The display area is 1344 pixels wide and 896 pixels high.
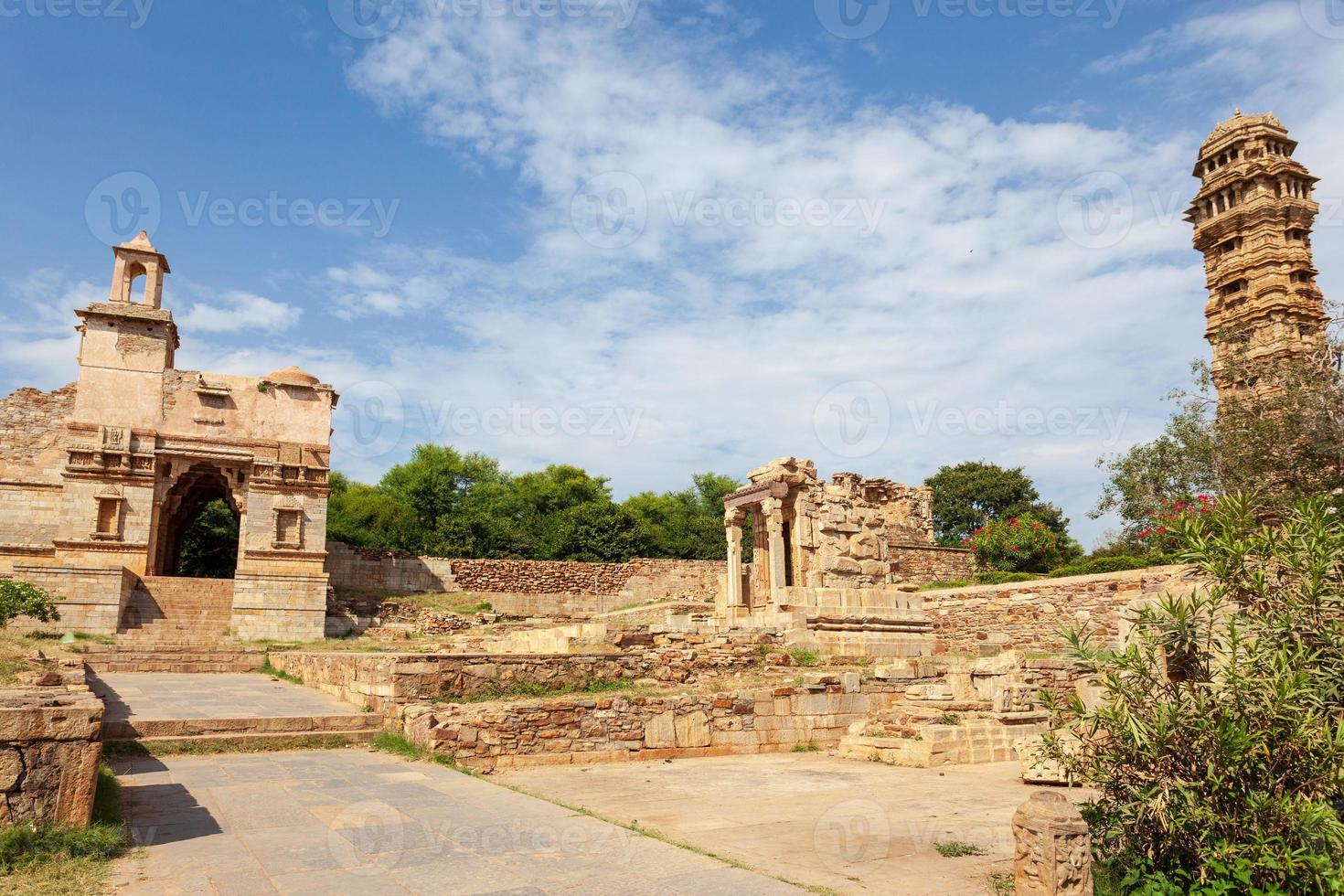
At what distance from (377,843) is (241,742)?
190 inches

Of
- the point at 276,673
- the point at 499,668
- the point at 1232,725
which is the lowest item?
the point at 276,673

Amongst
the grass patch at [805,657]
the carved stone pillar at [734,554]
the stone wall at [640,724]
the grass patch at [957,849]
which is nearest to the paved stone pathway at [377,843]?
the stone wall at [640,724]

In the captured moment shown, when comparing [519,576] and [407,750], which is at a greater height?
[519,576]

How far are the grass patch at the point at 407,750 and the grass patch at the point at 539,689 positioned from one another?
84cm

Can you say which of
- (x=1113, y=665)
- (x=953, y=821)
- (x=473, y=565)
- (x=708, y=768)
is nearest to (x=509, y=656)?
(x=708, y=768)

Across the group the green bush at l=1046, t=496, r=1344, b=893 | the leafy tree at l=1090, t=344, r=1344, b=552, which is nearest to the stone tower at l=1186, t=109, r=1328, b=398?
the leafy tree at l=1090, t=344, r=1344, b=552

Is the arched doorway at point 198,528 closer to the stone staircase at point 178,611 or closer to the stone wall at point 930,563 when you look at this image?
the stone staircase at point 178,611

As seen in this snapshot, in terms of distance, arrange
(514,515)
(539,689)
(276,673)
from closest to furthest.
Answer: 1. (539,689)
2. (276,673)
3. (514,515)

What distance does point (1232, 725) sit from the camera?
4.43 meters

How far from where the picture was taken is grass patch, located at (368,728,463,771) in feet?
28.3

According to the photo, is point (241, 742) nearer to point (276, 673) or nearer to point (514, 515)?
point (276, 673)

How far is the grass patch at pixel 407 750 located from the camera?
863 centimetres

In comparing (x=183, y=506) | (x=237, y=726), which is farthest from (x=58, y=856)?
(x=183, y=506)

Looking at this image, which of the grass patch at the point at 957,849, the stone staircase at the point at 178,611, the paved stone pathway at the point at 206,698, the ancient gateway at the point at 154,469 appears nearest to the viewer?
the grass patch at the point at 957,849
